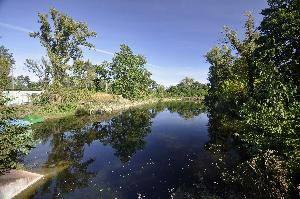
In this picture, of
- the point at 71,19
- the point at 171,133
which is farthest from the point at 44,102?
the point at 171,133

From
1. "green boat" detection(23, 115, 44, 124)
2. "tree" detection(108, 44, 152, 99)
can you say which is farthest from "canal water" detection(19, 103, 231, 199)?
"tree" detection(108, 44, 152, 99)

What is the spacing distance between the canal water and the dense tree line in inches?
179

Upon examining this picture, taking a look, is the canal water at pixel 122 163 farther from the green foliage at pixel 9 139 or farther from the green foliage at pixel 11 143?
the green foliage at pixel 9 139

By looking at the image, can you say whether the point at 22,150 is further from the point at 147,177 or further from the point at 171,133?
the point at 171,133

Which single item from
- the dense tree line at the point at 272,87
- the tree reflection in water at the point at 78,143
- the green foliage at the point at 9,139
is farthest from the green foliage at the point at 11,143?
the dense tree line at the point at 272,87

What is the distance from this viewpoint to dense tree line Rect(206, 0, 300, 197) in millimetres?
16547

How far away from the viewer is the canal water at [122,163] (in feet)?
66.2

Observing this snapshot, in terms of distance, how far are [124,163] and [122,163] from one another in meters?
0.20

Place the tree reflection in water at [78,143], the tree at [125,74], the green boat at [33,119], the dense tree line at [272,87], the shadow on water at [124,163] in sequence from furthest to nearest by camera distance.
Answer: the tree at [125,74]
the green boat at [33,119]
the tree reflection in water at [78,143]
the shadow on water at [124,163]
the dense tree line at [272,87]

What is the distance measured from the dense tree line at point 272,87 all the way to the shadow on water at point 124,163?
4.36 meters

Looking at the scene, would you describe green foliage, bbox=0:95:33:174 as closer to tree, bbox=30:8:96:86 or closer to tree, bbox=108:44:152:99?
tree, bbox=30:8:96:86

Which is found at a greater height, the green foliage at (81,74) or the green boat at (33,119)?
the green foliage at (81,74)

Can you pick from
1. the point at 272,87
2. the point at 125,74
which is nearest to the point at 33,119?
the point at 272,87

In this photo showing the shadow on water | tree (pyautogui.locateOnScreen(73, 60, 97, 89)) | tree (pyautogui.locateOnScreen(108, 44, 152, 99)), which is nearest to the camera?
the shadow on water
